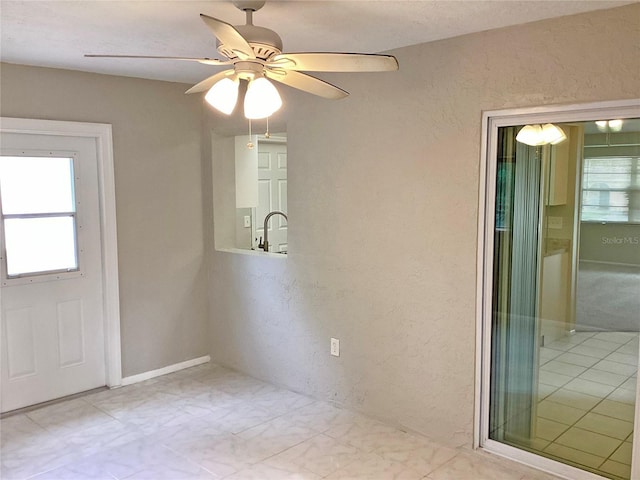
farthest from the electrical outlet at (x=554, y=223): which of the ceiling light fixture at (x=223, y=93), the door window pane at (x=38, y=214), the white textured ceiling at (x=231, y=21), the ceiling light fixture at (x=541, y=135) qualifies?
the door window pane at (x=38, y=214)

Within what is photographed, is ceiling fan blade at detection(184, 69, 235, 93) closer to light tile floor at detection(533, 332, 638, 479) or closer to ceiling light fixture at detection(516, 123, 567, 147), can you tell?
ceiling light fixture at detection(516, 123, 567, 147)

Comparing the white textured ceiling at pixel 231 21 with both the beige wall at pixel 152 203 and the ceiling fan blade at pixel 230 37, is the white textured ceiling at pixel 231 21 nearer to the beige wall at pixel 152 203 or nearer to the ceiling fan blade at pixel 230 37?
the ceiling fan blade at pixel 230 37

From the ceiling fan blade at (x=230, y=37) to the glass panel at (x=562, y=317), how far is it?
1.50 metres

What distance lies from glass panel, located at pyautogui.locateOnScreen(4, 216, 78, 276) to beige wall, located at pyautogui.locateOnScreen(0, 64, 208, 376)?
1.15 feet

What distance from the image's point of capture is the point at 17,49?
9.95 ft

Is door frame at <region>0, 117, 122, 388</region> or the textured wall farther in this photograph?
door frame at <region>0, 117, 122, 388</region>

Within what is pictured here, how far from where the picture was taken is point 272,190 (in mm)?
5270

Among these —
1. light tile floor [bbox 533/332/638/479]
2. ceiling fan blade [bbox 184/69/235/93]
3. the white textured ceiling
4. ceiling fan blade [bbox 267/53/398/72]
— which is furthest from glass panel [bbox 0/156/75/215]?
light tile floor [bbox 533/332/638/479]

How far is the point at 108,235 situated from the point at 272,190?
1799 mm

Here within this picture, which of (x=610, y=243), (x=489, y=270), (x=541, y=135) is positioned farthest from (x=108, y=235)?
(x=610, y=243)

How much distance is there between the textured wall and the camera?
2.57 m

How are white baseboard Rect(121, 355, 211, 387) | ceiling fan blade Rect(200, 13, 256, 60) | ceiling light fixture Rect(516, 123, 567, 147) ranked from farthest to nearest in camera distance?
white baseboard Rect(121, 355, 211, 387)
ceiling light fixture Rect(516, 123, 567, 147)
ceiling fan blade Rect(200, 13, 256, 60)

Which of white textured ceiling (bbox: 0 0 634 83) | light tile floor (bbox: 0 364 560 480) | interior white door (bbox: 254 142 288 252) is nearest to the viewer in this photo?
white textured ceiling (bbox: 0 0 634 83)

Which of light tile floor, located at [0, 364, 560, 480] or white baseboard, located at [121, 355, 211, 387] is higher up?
white baseboard, located at [121, 355, 211, 387]
